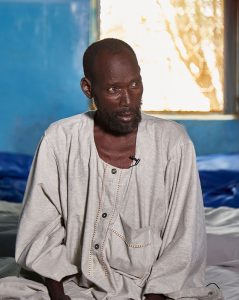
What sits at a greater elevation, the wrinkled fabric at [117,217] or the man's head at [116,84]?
the man's head at [116,84]

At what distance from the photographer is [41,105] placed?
5.14 metres

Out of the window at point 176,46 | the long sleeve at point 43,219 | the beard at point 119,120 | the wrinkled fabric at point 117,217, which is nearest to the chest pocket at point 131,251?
the wrinkled fabric at point 117,217

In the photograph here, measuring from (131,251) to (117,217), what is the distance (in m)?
0.12

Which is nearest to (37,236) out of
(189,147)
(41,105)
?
(189,147)

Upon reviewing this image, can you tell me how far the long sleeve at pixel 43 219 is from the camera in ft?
7.40

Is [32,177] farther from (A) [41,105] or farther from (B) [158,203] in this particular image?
(A) [41,105]

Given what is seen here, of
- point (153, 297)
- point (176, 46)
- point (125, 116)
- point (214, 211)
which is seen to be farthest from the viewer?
point (176, 46)

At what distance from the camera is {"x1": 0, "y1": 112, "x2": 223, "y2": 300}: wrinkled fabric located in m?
2.17

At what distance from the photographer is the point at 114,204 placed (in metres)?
2.24

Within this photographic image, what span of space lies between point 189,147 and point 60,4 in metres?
3.15

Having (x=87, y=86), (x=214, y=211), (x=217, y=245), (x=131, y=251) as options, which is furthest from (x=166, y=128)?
(x=214, y=211)

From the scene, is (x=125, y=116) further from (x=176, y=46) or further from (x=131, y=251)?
(x=176, y=46)

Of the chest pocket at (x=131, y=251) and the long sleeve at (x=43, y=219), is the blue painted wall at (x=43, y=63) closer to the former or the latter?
the long sleeve at (x=43, y=219)

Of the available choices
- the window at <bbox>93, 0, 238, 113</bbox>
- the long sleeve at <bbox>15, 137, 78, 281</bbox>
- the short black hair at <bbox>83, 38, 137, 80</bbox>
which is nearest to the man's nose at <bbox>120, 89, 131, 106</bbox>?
the short black hair at <bbox>83, 38, 137, 80</bbox>
